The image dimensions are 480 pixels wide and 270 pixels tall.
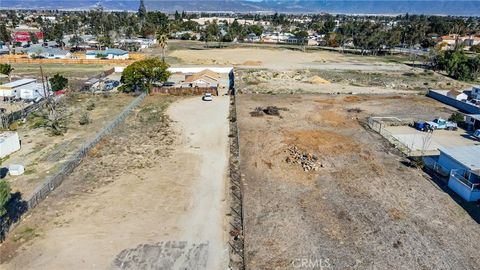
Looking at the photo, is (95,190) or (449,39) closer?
(95,190)

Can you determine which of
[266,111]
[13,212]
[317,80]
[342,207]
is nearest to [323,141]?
[266,111]

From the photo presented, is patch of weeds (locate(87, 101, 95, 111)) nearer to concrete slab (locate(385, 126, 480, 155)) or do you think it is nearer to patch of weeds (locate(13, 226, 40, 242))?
patch of weeds (locate(13, 226, 40, 242))

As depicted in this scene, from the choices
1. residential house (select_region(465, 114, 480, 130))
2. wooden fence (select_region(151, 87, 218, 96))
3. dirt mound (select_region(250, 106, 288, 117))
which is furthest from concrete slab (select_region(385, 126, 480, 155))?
wooden fence (select_region(151, 87, 218, 96))

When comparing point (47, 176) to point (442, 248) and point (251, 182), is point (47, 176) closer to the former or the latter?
point (251, 182)

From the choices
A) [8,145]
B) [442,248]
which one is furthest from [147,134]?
[442,248]

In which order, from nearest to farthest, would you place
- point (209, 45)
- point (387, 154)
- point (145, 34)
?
point (387, 154) → point (209, 45) → point (145, 34)

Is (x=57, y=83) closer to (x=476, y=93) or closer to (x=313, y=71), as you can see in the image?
(x=313, y=71)
